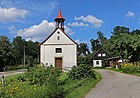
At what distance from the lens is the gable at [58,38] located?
46.8 metres

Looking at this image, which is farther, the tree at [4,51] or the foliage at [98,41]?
the foliage at [98,41]

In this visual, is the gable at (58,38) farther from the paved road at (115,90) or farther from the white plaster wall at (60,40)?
the paved road at (115,90)

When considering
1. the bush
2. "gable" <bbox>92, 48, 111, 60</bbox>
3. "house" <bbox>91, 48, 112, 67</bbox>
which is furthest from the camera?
"gable" <bbox>92, 48, 111, 60</bbox>

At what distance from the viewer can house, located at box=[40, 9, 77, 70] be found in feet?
153

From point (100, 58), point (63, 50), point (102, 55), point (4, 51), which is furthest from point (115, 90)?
point (102, 55)

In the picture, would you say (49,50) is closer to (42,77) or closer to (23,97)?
(42,77)

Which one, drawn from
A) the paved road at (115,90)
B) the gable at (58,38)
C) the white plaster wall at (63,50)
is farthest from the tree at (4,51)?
the paved road at (115,90)

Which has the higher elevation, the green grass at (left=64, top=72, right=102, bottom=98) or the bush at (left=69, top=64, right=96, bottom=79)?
the bush at (left=69, top=64, right=96, bottom=79)

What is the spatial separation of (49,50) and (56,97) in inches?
1374

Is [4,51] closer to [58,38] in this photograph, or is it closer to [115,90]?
[58,38]

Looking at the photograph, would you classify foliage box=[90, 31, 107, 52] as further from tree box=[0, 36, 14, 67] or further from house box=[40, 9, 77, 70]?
house box=[40, 9, 77, 70]

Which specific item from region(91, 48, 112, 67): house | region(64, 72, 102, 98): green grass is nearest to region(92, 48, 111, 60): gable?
region(91, 48, 112, 67): house

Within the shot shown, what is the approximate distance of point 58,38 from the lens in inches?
1852

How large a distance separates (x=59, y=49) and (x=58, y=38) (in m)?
1.90
